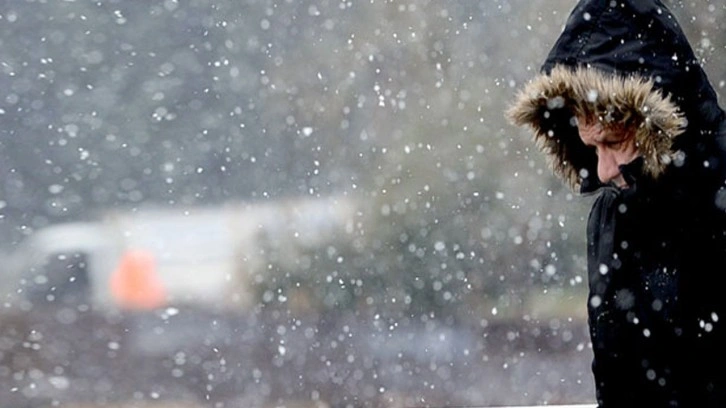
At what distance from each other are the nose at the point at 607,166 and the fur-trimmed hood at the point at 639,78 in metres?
0.07

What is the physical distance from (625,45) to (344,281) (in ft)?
11.4

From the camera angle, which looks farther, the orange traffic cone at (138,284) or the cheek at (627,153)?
the orange traffic cone at (138,284)

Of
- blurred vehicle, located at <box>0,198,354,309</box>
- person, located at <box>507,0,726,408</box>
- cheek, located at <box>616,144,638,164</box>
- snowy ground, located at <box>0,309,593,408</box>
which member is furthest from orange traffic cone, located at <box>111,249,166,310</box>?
cheek, located at <box>616,144,638,164</box>

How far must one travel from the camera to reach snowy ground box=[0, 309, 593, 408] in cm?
567

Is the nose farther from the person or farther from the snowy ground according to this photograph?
the snowy ground

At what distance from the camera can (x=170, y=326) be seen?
19.3 feet

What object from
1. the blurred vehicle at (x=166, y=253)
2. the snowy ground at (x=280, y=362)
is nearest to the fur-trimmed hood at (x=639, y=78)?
the blurred vehicle at (x=166, y=253)

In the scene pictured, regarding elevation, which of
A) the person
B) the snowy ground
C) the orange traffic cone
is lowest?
the person

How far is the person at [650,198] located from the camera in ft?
6.35

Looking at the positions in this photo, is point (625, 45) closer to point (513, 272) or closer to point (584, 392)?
point (513, 272)

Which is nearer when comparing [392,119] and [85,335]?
[392,119]

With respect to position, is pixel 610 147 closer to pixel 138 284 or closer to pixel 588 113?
pixel 588 113

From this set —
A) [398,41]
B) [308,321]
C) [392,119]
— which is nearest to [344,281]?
[308,321]

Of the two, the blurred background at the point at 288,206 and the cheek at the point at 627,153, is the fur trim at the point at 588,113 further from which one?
the blurred background at the point at 288,206
